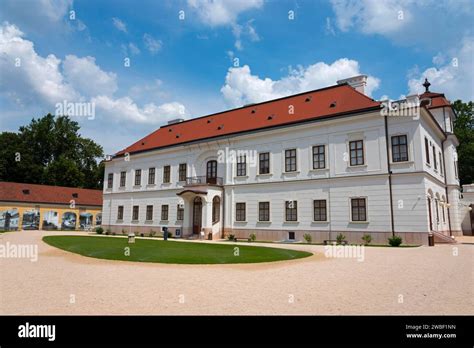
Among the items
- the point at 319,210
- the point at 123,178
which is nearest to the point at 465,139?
the point at 319,210

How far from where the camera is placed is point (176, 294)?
705 cm

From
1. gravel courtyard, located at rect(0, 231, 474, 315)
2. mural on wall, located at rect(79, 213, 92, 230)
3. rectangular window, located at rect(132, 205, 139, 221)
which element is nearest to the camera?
gravel courtyard, located at rect(0, 231, 474, 315)

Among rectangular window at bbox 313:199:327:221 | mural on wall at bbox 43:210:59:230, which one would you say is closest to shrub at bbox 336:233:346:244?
rectangular window at bbox 313:199:327:221

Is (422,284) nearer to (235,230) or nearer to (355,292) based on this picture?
(355,292)

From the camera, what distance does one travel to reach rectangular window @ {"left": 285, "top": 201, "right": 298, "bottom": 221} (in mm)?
24969

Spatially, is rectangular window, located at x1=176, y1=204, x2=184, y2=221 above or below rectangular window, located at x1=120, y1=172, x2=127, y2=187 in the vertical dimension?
below

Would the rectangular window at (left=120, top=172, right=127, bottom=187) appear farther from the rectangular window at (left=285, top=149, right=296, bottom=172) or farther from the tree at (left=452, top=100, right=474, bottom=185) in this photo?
the tree at (left=452, top=100, right=474, bottom=185)

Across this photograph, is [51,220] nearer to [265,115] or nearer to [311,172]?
[265,115]

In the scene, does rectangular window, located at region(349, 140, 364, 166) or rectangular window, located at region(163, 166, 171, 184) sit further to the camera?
rectangular window, located at region(163, 166, 171, 184)

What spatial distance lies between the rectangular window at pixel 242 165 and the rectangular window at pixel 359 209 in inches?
374

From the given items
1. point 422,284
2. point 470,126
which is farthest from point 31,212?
point 470,126

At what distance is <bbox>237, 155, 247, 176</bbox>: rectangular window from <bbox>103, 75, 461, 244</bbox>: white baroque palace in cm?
9
